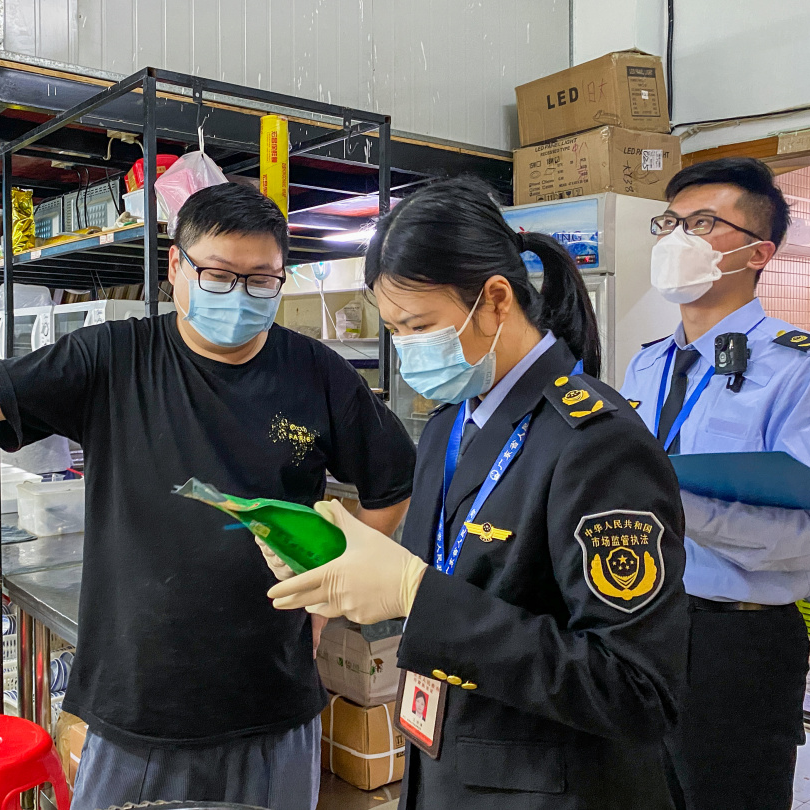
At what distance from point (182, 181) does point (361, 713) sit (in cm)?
171

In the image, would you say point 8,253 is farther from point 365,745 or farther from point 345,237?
point 365,745

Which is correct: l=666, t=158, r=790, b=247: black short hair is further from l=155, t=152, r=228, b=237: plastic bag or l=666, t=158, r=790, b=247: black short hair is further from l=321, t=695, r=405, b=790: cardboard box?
l=321, t=695, r=405, b=790: cardboard box

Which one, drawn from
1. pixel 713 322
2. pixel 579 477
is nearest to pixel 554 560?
pixel 579 477

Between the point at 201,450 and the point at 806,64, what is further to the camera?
the point at 806,64

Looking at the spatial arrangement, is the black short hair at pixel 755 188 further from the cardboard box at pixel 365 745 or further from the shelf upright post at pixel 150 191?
the cardboard box at pixel 365 745

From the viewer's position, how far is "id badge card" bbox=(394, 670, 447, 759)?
3.55 ft

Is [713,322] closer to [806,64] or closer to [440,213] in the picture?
[440,213]

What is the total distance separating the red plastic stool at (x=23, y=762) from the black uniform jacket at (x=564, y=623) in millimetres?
726

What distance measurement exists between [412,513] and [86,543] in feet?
2.66

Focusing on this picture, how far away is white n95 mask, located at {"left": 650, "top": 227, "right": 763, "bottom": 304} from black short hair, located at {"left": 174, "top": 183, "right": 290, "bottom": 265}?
99 cm

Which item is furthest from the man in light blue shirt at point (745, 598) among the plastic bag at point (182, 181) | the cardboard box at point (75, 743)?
the cardboard box at point (75, 743)

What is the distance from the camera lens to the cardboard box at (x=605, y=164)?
4066mm

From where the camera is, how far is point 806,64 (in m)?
4.00

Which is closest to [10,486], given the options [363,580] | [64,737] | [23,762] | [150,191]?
[64,737]
